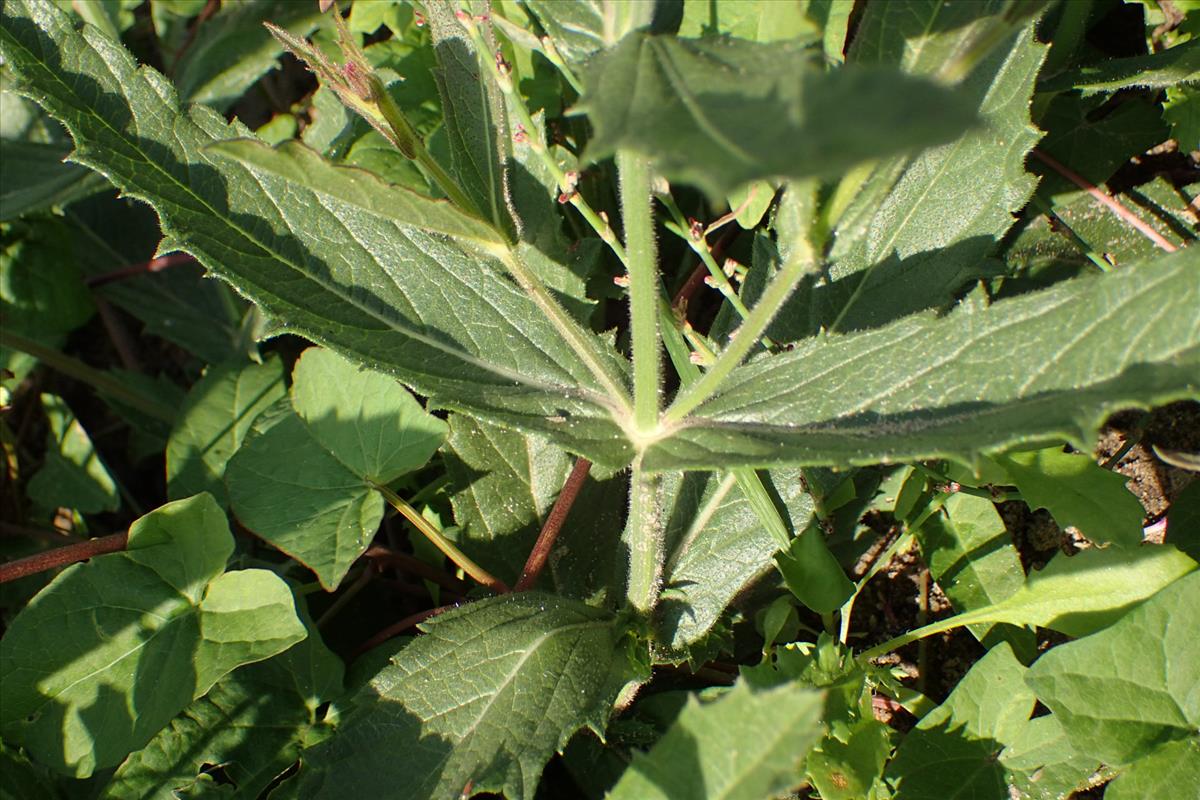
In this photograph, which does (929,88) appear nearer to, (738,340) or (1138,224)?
(738,340)

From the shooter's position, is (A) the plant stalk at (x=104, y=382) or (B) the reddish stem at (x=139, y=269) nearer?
(A) the plant stalk at (x=104, y=382)

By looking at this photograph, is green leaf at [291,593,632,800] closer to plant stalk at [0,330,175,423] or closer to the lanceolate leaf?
the lanceolate leaf

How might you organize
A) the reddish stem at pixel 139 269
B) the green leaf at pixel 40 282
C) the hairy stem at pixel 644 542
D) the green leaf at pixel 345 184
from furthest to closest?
the reddish stem at pixel 139 269
the green leaf at pixel 40 282
the hairy stem at pixel 644 542
the green leaf at pixel 345 184

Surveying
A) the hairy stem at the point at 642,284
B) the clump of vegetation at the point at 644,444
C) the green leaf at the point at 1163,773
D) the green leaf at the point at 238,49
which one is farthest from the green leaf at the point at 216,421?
the green leaf at the point at 1163,773

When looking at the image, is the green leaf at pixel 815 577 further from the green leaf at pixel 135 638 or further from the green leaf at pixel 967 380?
the green leaf at pixel 135 638

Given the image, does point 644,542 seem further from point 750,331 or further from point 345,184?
point 345,184

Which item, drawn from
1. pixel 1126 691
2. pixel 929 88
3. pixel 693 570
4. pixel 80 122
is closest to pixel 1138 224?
pixel 1126 691

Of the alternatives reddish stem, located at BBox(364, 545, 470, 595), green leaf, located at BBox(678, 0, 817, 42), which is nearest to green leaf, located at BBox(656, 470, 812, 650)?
reddish stem, located at BBox(364, 545, 470, 595)
